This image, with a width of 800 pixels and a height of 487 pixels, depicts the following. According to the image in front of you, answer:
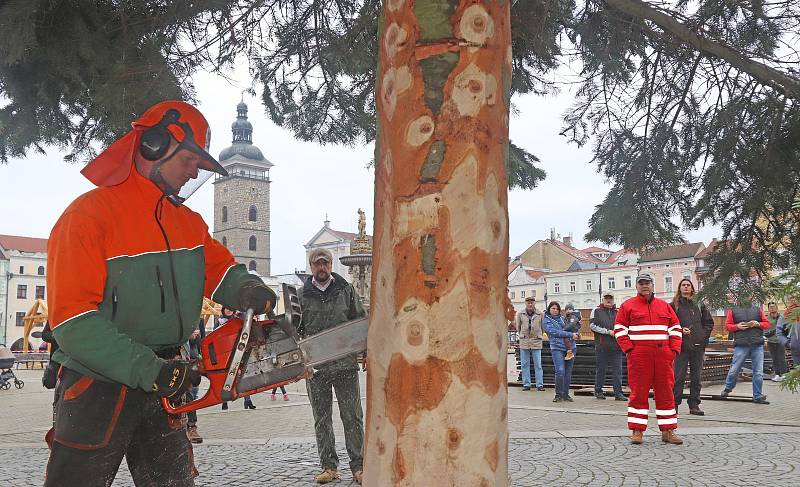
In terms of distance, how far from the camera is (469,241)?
5.88 ft

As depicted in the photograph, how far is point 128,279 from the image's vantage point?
2.49m

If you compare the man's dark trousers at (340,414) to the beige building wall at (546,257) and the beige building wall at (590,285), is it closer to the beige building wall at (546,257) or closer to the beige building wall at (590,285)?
the beige building wall at (590,285)

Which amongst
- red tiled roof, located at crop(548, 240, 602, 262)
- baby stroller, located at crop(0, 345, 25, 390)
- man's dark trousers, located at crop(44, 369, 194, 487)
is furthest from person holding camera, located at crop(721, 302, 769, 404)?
red tiled roof, located at crop(548, 240, 602, 262)

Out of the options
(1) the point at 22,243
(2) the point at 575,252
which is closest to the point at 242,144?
(1) the point at 22,243

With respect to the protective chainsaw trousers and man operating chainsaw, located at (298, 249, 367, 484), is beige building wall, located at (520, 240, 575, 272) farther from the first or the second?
man operating chainsaw, located at (298, 249, 367, 484)

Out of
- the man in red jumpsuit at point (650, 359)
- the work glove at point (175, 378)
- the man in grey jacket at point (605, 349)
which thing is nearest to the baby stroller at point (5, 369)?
the man in grey jacket at point (605, 349)

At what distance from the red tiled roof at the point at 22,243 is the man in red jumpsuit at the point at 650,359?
249ft

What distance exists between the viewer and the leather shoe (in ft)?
24.3

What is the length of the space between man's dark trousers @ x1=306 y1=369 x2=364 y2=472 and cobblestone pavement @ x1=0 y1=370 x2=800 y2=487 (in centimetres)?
22

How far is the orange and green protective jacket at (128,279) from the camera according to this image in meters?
2.29

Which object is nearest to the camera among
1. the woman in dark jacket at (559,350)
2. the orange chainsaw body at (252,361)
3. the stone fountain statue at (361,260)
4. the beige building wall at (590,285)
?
the orange chainsaw body at (252,361)

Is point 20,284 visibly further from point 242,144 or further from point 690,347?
point 690,347

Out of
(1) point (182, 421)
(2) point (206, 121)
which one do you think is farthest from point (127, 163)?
(1) point (182, 421)

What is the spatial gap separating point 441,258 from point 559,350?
11.0 m
